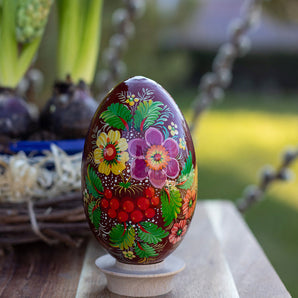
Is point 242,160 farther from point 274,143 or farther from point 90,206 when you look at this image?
point 90,206

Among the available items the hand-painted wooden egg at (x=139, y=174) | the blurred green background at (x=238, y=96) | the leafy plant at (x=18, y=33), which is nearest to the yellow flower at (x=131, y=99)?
the hand-painted wooden egg at (x=139, y=174)

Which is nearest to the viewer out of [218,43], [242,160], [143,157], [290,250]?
[143,157]

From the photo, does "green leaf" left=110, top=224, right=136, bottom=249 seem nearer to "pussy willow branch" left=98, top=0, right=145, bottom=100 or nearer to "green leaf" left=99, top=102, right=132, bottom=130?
"green leaf" left=99, top=102, right=132, bottom=130

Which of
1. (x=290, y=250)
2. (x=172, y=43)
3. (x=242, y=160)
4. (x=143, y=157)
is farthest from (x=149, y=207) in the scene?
(x=172, y=43)

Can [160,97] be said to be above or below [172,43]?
above

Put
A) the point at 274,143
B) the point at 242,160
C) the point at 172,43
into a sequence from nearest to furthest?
the point at 242,160 → the point at 274,143 → the point at 172,43

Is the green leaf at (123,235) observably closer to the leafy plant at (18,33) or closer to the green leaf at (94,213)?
the green leaf at (94,213)
